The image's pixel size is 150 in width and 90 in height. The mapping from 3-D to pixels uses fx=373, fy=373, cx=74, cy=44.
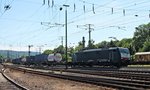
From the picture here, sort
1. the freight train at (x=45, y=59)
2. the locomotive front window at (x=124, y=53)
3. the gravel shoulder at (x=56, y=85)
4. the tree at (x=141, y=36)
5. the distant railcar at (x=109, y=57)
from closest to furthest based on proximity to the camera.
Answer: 1. the gravel shoulder at (x=56, y=85)
2. the distant railcar at (x=109, y=57)
3. the locomotive front window at (x=124, y=53)
4. the freight train at (x=45, y=59)
5. the tree at (x=141, y=36)

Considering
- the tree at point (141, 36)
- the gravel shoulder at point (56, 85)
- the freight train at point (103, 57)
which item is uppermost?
the tree at point (141, 36)

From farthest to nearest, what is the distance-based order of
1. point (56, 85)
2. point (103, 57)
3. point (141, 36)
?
point (141, 36) → point (103, 57) → point (56, 85)

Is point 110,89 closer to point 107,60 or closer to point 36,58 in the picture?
point 107,60

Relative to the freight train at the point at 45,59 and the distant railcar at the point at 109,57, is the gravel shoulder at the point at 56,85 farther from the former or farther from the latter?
the freight train at the point at 45,59

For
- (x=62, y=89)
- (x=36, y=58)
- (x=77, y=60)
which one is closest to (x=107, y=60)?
(x=77, y=60)

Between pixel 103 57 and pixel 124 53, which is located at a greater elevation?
pixel 124 53

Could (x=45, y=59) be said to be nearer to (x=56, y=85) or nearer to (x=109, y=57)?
(x=109, y=57)

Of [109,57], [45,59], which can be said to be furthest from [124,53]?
[45,59]

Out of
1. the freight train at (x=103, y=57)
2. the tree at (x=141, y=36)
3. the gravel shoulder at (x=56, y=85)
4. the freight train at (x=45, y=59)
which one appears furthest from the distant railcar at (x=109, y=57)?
the tree at (x=141, y=36)

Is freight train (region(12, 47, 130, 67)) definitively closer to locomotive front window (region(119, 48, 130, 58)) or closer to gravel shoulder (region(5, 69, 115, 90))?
locomotive front window (region(119, 48, 130, 58))

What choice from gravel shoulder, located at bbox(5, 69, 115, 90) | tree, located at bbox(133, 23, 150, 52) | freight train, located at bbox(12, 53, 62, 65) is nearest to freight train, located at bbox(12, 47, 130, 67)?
freight train, located at bbox(12, 53, 62, 65)

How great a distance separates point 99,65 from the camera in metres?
66.8

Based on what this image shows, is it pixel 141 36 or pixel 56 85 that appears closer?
pixel 56 85

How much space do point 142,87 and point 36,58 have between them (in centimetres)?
9920
